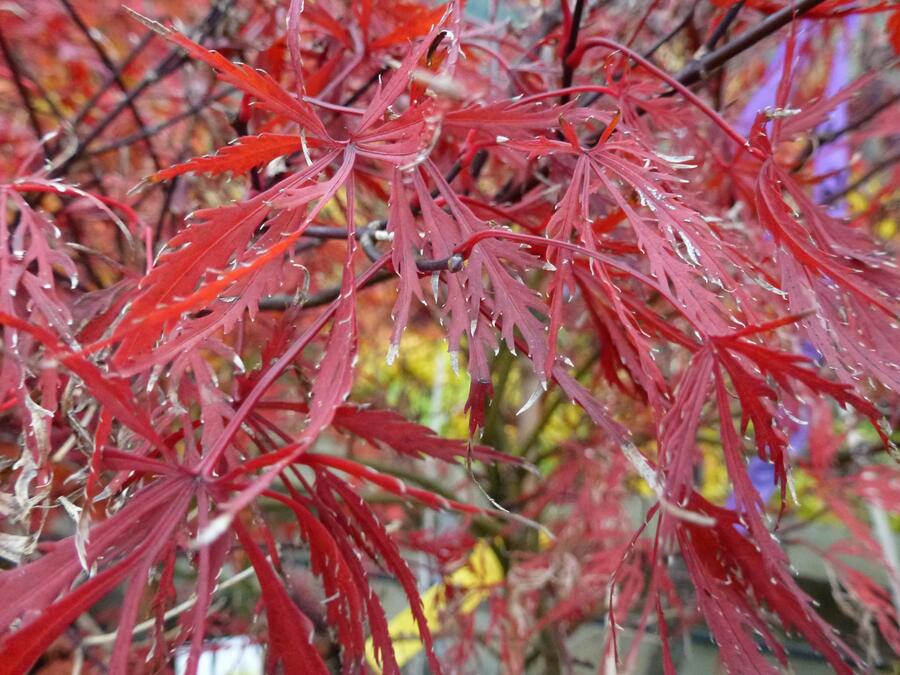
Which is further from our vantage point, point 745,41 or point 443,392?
point 443,392

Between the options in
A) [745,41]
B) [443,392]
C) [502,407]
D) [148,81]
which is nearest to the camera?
[745,41]

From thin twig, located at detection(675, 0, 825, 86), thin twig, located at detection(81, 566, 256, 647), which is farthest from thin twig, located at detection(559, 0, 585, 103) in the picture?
thin twig, located at detection(81, 566, 256, 647)

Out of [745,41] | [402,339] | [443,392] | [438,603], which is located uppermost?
[443,392]

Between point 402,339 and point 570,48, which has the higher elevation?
point 570,48

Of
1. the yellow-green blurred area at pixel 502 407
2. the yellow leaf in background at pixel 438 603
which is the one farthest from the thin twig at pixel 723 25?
the yellow leaf in background at pixel 438 603

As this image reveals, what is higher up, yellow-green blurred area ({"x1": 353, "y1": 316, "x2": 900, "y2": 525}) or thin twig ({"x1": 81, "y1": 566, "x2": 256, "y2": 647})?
yellow-green blurred area ({"x1": 353, "y1": 316, "x2": 900, "y2": 525})

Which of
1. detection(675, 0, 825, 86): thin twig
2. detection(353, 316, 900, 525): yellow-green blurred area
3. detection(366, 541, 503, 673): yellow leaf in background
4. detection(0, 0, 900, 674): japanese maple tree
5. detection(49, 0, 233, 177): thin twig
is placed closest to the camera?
detection(0, 0, 900, 674): japanese maple tree

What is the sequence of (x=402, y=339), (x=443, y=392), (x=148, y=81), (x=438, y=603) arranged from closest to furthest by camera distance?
(x=402, y=339)
(x=148, y=81)
(x=438, y=603)
(x=443, y=392)

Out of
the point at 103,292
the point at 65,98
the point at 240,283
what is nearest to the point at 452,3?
the point at 240,283

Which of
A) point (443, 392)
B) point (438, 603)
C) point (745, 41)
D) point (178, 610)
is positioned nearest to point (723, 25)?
point (745, 41)

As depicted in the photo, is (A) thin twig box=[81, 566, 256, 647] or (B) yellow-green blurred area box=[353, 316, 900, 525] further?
(B) yellow-green blurred area box=[353, 316, 900, 525]

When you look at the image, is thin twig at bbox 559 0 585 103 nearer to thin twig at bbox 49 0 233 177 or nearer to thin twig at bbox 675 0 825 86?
thin twig at bbox 675 0 825 86

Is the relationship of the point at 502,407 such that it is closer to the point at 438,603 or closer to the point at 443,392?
the point at 438,603

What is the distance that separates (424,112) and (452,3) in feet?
0.23
